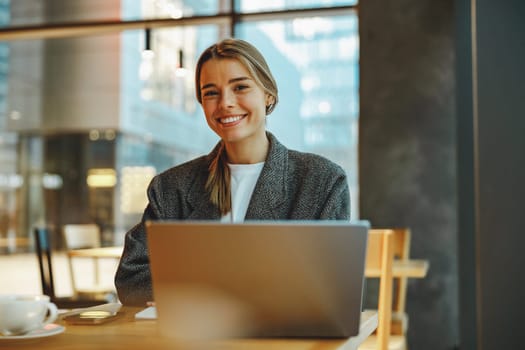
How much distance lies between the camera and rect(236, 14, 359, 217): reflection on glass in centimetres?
480

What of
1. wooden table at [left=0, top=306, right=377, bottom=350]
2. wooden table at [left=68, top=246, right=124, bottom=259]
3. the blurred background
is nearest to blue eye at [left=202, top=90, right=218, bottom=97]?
wooden table at [left=0, top=306, right=377, bottom=350]

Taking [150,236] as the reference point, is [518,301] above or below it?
below

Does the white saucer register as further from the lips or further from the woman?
the lips

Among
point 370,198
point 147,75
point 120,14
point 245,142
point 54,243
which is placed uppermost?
point 120,14

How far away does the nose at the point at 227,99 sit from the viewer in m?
1.43

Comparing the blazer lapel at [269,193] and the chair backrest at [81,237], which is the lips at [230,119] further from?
the chair backrest at [81,237]

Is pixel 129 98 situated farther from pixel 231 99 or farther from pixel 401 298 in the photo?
pixel 231 99

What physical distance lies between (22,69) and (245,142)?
15.2 feet

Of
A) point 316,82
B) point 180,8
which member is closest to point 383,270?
point 316,82

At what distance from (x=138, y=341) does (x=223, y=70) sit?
2.16 feet

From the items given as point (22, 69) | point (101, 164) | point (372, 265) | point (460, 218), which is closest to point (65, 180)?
point (101, 164)

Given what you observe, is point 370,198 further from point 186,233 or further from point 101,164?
point 186,233

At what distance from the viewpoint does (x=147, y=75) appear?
5340 mm

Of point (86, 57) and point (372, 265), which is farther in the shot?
point (86, 57)
